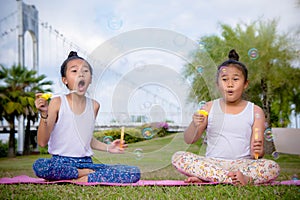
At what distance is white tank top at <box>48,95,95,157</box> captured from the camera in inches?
99.3

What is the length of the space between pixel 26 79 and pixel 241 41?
4362 millimetres

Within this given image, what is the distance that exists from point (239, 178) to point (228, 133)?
16.5 inches

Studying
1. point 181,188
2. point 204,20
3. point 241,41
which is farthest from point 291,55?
point 181,188

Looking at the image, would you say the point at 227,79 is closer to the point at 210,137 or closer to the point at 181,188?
the point at 210,137

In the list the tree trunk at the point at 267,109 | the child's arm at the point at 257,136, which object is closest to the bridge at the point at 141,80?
the child's arm at the point at 257,136

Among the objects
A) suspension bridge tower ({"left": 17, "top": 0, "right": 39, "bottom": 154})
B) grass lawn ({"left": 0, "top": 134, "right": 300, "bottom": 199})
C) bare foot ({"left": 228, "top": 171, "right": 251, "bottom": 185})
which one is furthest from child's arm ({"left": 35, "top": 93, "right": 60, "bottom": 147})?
suspension bridge tower ({"left": 17, "top": 0, "right": 39, "bottom": 154})

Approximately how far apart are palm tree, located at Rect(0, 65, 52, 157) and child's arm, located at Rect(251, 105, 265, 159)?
6.34 meters

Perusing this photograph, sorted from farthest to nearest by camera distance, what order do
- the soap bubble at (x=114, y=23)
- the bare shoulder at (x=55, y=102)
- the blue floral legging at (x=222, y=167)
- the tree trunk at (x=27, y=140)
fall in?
the tree trunk at (x=27, y=140) → the soap bubble at (x=114, y=23) → the bare shoulder at (x=55, y=102) → the blue floral legging at (x=222, y=167)

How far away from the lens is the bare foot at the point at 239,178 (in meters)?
2.24

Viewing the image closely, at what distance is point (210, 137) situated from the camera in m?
2.62

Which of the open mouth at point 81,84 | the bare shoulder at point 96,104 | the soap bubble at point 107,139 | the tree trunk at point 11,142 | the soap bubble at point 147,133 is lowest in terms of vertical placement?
the tree trunk at point 11,142

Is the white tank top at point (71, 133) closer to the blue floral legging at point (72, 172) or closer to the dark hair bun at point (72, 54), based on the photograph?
the blue floral legging at point (72, 172)

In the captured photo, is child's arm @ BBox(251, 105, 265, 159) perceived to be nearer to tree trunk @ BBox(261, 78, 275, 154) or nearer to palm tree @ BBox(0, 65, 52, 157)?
tree trunk @ BBox(261, 78, 275, 154)

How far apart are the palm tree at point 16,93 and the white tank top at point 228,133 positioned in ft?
20.4
